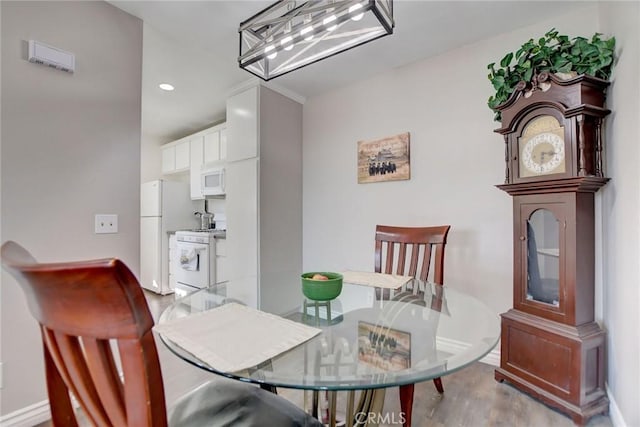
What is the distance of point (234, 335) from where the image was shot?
0.86 meters

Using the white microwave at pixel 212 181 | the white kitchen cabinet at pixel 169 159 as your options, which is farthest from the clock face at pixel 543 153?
the white kitchen cabinet at pixel 169 159

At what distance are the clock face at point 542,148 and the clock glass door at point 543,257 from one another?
0.79ft

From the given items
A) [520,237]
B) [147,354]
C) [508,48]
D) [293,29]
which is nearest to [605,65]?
[508,48]

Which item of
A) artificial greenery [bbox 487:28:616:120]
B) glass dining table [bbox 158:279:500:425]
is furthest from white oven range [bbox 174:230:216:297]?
artificial greenery [bbox 487:28:616:120]

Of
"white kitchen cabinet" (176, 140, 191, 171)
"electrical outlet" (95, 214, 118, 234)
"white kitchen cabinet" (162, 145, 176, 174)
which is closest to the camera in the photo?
"electrical outlet" (95, 214, 118, 234)

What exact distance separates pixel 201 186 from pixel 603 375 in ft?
13.2

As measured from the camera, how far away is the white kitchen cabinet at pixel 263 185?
2762 mm

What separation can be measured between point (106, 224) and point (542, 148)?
259cm

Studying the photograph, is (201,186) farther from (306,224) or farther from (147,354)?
(147,354)

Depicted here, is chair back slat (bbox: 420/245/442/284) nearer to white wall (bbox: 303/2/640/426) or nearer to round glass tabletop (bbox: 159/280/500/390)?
round glass tabletop (bbox: 159/280/500/390)

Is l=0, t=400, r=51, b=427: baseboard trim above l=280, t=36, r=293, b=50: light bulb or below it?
below

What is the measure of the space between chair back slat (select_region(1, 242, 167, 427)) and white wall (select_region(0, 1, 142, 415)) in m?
1.31

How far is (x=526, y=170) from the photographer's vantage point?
1.72 meters

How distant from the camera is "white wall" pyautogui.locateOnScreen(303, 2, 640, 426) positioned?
1347mm
